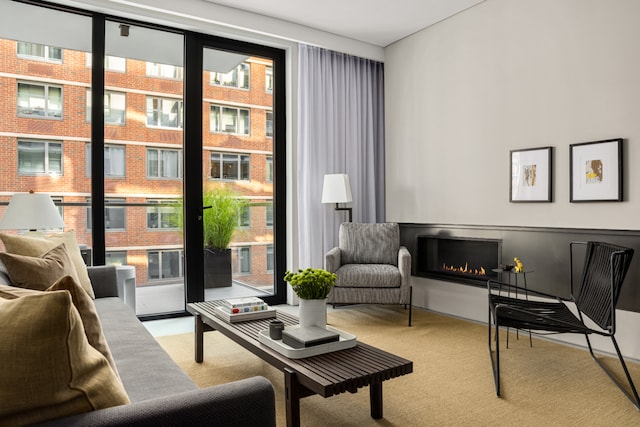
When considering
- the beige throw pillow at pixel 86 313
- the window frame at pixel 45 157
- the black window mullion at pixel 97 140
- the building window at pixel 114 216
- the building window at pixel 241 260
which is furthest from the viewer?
the building window at pixel 241 260

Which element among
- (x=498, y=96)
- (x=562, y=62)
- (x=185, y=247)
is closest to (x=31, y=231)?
(x=185, y=247)

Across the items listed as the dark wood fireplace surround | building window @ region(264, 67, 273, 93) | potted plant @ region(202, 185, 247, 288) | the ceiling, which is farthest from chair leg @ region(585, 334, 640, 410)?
building window @ region(264, 67, 273, 93)

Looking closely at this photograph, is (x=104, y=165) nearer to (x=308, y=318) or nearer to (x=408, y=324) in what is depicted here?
(x=308, y=318)

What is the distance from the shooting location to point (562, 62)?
11.1 feet

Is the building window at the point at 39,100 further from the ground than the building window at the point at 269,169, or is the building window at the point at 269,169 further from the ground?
the building window at the point at 39,100

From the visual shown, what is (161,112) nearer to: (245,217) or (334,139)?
(245,217)

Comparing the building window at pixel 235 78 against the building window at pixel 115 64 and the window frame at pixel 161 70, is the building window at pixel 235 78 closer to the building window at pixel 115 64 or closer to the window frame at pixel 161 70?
the window frame at pixel 161 70

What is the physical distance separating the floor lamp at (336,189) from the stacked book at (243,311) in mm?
1832

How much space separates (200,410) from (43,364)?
1.14 feet

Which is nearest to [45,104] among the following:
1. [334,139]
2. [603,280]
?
[334,139]

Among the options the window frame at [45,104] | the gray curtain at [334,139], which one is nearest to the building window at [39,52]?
the window frame at [45,104]

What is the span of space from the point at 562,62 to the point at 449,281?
82.4 inches

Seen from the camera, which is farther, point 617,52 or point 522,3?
point 522,3

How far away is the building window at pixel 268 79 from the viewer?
15.4 ft
